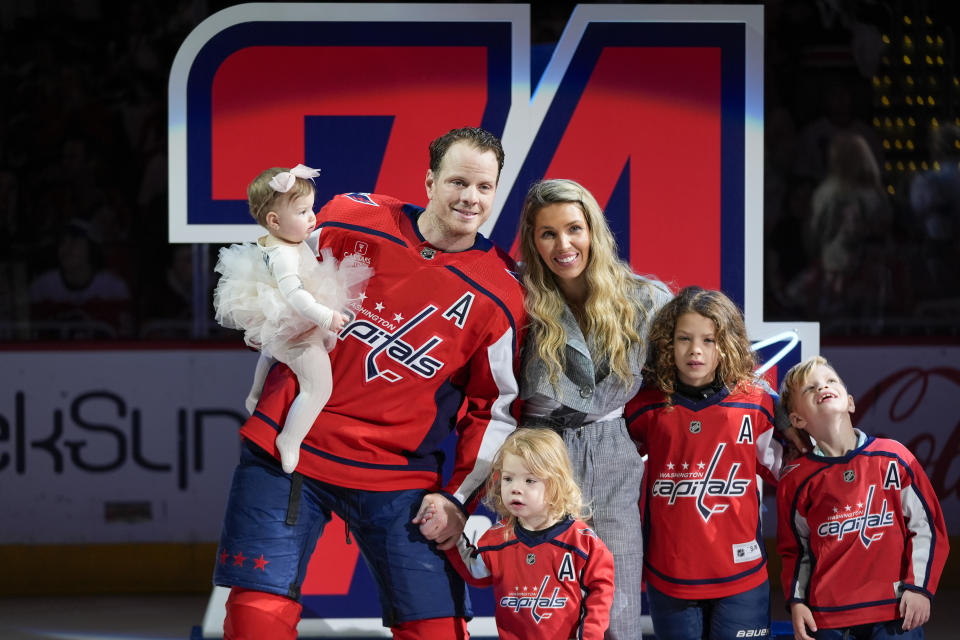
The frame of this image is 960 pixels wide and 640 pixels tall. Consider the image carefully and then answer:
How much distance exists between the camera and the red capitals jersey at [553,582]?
292cm

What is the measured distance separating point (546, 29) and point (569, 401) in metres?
3.71

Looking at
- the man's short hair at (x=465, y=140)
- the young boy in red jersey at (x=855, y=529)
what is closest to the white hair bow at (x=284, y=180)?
the man's short hair at (x=465, y=140)

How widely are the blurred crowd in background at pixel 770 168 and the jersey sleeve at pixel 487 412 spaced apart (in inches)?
106

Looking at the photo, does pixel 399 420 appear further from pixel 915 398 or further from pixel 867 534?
pixel 915 398

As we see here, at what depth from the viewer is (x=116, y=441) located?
5262 mm

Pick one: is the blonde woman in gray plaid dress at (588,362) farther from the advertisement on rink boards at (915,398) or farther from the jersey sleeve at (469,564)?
the advertisement on rink boards at (915,398)

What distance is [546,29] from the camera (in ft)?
20.7

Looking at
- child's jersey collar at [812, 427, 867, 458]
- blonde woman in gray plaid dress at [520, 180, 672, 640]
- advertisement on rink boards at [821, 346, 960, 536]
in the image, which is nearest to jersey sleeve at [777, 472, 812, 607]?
child's jersey collar at [812, 427, 867, 458]

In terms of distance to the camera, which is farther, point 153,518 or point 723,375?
point 153,518

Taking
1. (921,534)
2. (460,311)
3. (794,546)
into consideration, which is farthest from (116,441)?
(921,534)

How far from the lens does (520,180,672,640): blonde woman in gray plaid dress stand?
304cm

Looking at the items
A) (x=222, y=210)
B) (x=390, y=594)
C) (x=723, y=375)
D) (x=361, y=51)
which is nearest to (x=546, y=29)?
(x=361, y=51)

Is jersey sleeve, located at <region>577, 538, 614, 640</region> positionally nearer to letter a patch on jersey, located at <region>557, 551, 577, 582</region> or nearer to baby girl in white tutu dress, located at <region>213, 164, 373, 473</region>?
letter a patch on jersey, located at <region>557, 551, 577, 582</region>

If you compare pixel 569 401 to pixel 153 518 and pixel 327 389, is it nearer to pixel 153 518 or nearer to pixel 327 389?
pixel 327 389
